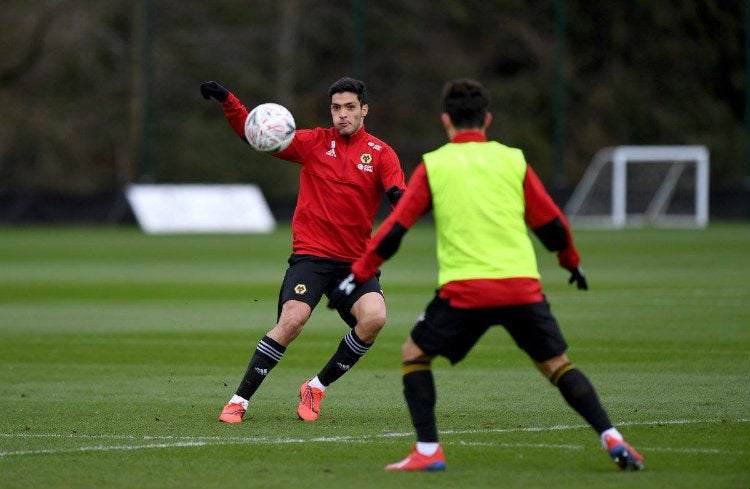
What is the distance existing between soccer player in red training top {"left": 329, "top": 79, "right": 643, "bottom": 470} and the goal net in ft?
113

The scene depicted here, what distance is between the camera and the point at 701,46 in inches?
1955

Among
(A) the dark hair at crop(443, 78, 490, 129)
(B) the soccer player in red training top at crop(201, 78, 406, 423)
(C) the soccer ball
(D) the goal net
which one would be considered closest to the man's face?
(B) the soccer player in red training top at crop(201, 78, 406, 423)

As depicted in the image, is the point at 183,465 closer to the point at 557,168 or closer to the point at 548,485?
the point at 548,485

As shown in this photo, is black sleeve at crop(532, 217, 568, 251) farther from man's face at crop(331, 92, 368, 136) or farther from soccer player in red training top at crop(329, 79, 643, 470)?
man's face at crop(331, 92, 368, 136)

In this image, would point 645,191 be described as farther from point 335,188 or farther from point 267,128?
point 267,128

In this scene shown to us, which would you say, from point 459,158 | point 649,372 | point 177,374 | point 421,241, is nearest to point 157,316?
point 177,374

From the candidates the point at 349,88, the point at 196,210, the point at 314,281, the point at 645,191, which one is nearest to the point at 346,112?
the point at 349,88

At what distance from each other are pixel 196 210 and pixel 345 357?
31539mm

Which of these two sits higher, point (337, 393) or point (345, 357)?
point (345, 357)

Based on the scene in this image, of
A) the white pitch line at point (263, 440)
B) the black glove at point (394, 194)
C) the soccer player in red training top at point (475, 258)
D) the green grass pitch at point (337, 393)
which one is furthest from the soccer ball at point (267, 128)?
the soccer player in red training top at point (475, 258)

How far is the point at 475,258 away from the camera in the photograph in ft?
24.4

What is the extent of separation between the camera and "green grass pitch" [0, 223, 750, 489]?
25.2ft

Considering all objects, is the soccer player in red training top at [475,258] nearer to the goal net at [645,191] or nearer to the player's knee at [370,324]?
the player's knee at [370,324]

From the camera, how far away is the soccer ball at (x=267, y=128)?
9453 millimetres
